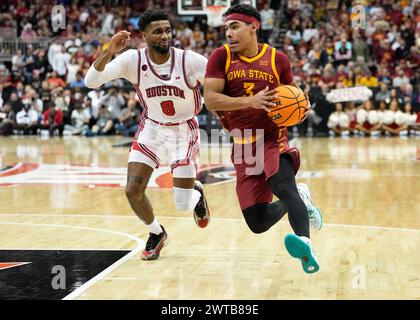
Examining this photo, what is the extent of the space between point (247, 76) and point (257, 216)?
1112 mm

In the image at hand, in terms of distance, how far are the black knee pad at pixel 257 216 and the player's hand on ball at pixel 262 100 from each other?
0.87 m

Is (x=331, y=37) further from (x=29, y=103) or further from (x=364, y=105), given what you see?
(x=29, y=103)

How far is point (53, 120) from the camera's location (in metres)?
25.8

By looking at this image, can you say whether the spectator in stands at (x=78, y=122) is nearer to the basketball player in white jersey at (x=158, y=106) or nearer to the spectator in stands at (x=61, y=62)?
the spectator in stands at (x=61, y=62)

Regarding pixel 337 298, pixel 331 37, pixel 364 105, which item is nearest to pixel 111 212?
pixel 337 298

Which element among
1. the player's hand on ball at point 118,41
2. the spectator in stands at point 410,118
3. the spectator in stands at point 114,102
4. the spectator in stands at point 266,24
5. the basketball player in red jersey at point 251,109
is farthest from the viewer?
the spectator in stands at point 266,24

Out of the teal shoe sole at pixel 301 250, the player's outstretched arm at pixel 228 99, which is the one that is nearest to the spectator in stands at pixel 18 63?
the player's outstretched arm at pixel 228 99

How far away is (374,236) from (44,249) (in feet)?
10.8

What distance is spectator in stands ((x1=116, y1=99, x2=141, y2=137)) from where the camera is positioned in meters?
24.9

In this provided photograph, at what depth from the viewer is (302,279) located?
677cm

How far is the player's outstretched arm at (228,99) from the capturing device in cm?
641

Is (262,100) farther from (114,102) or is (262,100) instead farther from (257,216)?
(114,102)

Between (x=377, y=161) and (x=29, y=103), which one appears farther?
(x=29, y=103)
